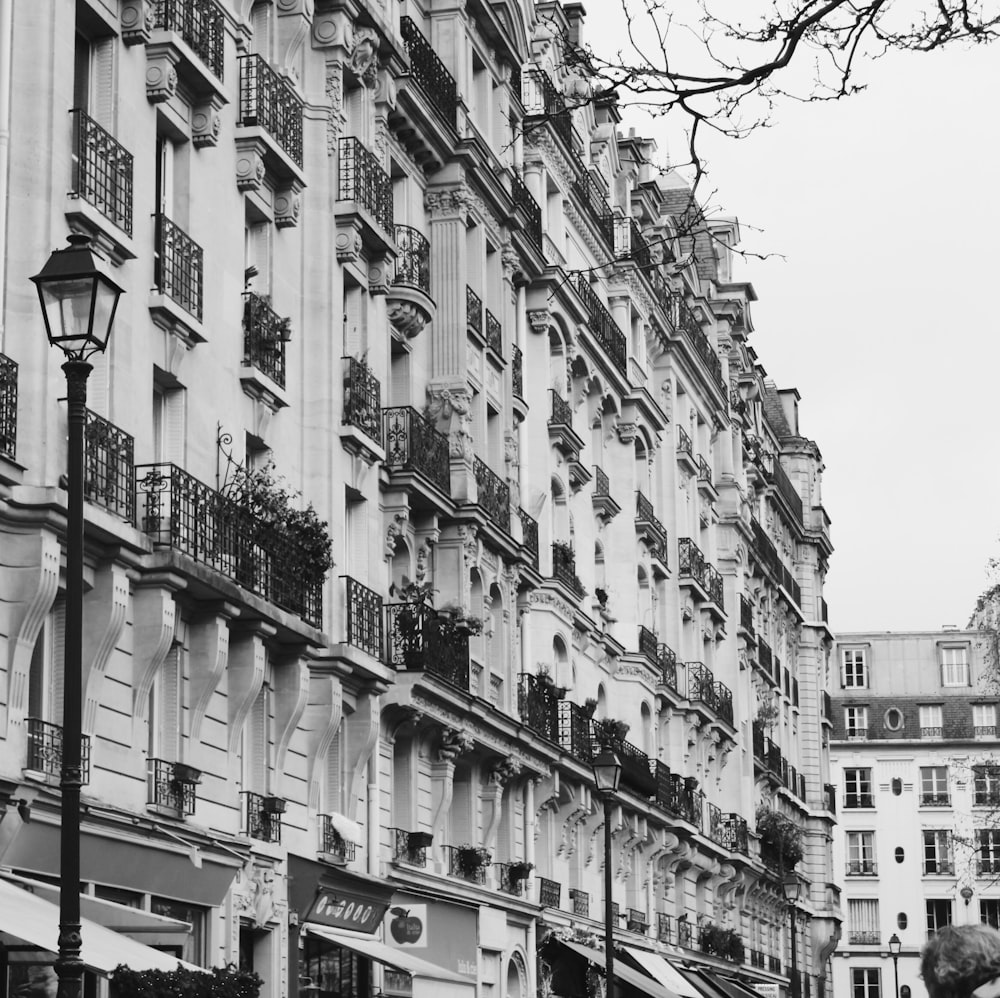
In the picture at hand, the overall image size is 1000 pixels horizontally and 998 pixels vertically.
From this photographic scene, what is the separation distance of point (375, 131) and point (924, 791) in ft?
272

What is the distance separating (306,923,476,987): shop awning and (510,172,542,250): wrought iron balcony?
1587 cm

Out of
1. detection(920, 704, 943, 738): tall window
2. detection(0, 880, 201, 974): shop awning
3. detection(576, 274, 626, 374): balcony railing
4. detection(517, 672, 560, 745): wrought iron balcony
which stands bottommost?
detection(0, 880, 201, 974): shop awning

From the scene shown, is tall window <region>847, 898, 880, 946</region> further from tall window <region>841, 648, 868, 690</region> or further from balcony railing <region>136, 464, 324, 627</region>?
balcony railing <region>136, 464, 324, 627</region>

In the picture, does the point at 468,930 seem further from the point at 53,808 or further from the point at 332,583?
the point at 53,808

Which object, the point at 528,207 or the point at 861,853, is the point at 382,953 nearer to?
the point at 528,207

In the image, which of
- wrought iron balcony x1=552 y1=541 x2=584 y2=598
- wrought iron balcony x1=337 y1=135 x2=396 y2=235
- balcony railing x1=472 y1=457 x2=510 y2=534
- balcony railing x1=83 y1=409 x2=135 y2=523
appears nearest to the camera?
balcony railing x1=83 y1=409 x2=135 y2=523

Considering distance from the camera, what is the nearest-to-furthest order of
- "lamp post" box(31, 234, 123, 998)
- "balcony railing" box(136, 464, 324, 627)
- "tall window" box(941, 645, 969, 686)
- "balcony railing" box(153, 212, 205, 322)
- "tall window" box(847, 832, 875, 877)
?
"lamp post" box(31, 234, 123, 998)
"balcony railing" box(136, 464, 324, 627)
"balcony railing" box(153, 212, 205, 322)
"tall window" box(847, 832, 875, 877)
"tall window" box(941, 645, 969, 686)

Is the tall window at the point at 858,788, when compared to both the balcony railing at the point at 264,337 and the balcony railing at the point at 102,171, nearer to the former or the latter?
the balcony railing at the point at 264,337

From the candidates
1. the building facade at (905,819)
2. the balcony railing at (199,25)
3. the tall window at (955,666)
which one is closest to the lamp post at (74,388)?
the balcony railing at (199,25)

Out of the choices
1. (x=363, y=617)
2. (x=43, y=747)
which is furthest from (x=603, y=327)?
(x=43, y=747)

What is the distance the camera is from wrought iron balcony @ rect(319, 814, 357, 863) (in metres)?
28.9

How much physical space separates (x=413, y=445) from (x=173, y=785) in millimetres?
10903

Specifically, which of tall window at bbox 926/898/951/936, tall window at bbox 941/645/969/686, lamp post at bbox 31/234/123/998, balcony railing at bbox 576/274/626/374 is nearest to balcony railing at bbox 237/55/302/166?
lamp post at bbox 31/234/123/998

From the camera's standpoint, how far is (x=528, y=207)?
139 feet
